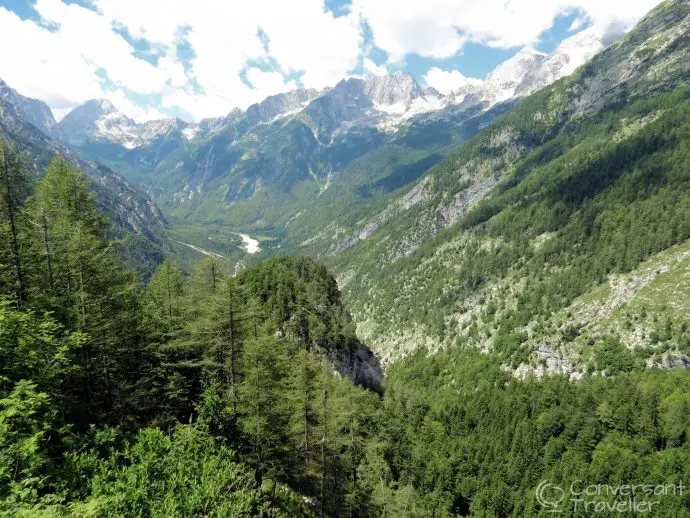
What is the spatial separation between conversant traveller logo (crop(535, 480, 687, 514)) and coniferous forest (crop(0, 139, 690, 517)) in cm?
209

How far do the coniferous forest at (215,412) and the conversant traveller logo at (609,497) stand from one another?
209 centimetres

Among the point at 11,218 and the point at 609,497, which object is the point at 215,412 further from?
the point at 609,497

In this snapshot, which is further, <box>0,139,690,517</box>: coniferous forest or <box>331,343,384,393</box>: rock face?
<box>331,343,384,393</box>: rock face

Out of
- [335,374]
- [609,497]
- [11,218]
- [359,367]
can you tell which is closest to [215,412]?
[11,218]

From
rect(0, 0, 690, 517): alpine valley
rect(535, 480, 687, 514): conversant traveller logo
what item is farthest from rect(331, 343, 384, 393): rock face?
rect(535, 480, 687, 514): conversant traveller logo

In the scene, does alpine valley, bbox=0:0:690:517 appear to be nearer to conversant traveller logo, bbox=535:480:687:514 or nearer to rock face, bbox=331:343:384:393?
conversant traveller logo, bbox=535:480:687:514

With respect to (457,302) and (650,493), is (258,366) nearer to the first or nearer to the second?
(650,493)

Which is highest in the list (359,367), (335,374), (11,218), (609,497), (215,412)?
(11,218)

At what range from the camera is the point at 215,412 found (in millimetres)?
32438

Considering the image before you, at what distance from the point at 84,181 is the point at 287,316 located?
4644 cm

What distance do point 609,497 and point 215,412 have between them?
88506 millimetres

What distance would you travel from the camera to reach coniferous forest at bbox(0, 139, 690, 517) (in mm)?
19281

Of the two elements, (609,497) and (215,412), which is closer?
(215,412)

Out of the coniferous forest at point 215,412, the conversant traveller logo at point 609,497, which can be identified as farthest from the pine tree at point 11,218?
the conversant traveller logo at point 609,497
